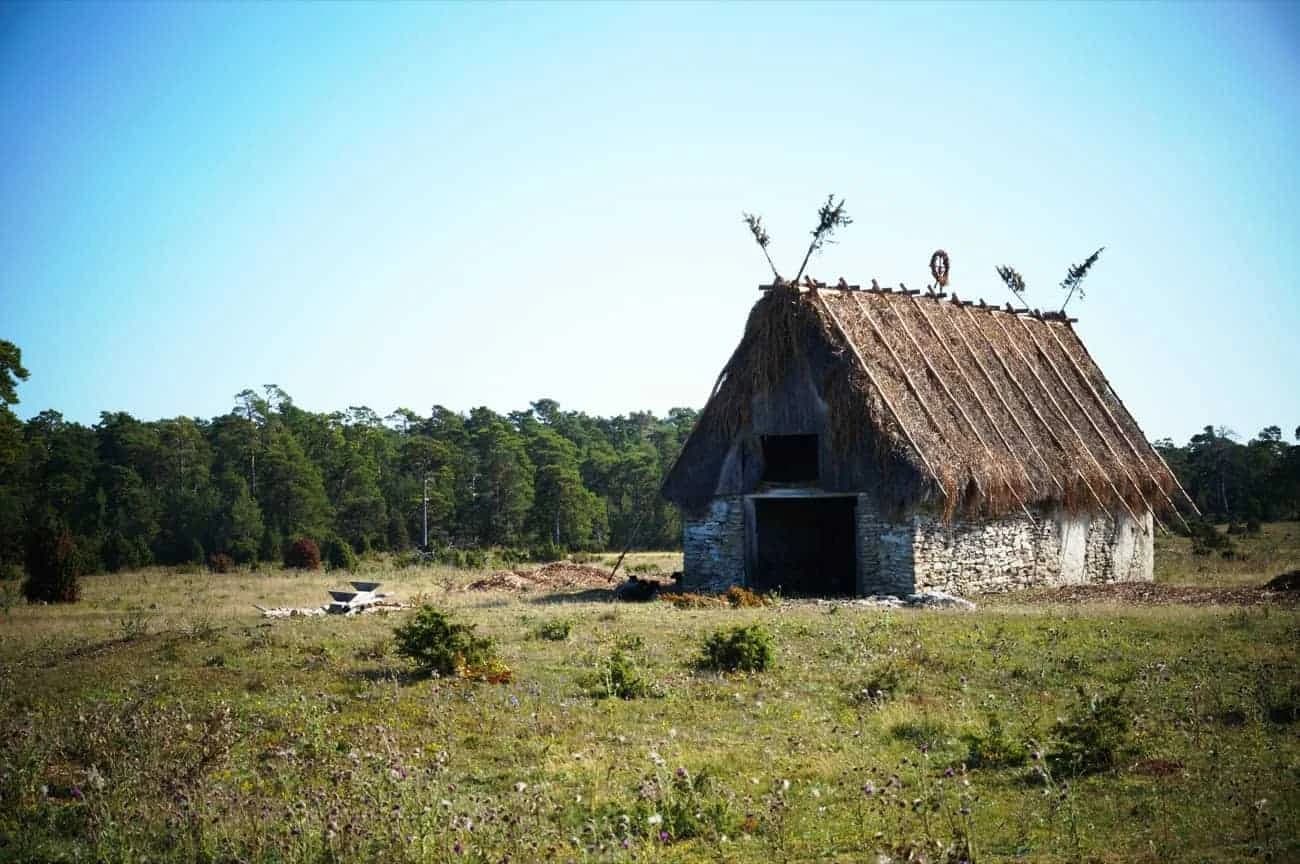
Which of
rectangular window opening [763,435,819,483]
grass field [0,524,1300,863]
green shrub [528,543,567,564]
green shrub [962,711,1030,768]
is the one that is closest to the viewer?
grass field [0,524,1300,863]

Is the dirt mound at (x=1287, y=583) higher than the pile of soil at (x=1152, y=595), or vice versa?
the dirt mound at (x=1287, y=583)

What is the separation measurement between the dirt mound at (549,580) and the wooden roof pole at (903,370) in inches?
367

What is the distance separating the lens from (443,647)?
13969 mm

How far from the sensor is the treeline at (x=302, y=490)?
47750 millimetres

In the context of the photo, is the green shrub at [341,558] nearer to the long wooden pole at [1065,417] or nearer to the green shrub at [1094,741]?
the long wooden pole at [1065,417]

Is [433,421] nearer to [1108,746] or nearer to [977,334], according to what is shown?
[977,334]

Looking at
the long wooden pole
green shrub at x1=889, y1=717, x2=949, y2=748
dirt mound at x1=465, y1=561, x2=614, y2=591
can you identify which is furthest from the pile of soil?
green shrub at x1=889, y1=717, x2=949, y2=748

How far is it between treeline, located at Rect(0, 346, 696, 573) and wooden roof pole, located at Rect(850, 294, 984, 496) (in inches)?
811

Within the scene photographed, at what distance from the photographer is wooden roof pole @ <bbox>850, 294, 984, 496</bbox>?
79.9 feet

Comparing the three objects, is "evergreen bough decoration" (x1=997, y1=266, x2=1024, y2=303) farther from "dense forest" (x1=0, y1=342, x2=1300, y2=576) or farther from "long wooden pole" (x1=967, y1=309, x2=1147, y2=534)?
"dense forest" (x1=0, y1=342, x2=1300, y2=576)

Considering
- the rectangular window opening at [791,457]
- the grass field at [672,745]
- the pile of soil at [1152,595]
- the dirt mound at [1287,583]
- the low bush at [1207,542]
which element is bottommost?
the grass field at [672,745]

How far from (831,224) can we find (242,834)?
19970mm

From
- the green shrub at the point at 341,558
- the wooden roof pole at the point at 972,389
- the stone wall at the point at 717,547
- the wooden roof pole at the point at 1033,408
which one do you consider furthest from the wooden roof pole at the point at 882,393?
the green shrub at the point at 341,558

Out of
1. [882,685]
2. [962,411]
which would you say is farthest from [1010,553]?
[882,685]
